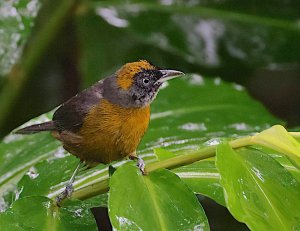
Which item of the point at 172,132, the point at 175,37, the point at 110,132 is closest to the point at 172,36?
the point at 175,37

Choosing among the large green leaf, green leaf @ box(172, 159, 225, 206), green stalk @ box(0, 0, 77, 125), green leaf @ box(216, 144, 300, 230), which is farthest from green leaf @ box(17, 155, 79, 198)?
green stalk @ box(0, 0, 77, 125)

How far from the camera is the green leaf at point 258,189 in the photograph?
93cm

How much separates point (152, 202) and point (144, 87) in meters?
0.49

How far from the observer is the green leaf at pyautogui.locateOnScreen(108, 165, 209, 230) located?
0.98 metres

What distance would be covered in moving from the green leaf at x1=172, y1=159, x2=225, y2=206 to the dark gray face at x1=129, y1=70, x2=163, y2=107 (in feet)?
0.92

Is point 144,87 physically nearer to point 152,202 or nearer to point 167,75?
point 167,75

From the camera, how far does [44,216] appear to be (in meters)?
1.11

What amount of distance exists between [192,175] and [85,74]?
106cm

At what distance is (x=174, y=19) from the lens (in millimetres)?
2312

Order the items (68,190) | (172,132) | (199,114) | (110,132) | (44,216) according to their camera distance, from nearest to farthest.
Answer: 1. (44,216)
2. (68,190)
3. (110,132)
4. (172,132)
5. (199,114)

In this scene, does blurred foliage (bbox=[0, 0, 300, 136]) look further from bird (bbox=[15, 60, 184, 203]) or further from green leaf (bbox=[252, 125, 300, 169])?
green leaf (bbox=[252, 125, 300, 169])

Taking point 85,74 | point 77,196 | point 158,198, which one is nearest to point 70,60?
point 85,74

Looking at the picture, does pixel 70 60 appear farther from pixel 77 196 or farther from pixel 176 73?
pixel 77 196

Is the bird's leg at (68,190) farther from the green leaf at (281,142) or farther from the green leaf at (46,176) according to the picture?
the green leaf at (281,142)
